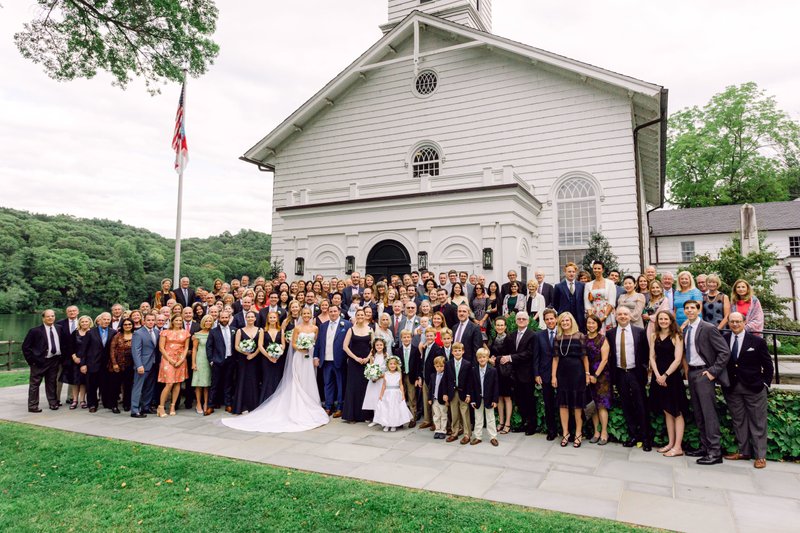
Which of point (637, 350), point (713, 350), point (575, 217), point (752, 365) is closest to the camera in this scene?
point (752, 365)

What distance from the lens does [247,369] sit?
952cm

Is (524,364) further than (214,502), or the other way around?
(524,364)

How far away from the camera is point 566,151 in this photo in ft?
53.1

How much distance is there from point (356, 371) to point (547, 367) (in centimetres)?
345

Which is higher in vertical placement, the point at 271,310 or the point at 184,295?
the point at 184,295

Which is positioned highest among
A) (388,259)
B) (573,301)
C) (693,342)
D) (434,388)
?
(388,259)

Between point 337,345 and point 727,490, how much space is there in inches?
250

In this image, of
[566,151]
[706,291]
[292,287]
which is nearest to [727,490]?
[706,291]

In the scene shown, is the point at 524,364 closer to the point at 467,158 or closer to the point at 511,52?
the point at 467,158

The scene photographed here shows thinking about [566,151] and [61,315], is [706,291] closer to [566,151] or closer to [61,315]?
[566,151]

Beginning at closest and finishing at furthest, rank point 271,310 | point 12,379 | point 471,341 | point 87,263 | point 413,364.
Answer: point 471,341 < point 413,364 < point 271,310 < point 12,379 < point 87,263

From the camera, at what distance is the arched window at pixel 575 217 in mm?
15938

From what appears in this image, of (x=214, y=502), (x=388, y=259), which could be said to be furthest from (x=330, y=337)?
(x=388, y=259)

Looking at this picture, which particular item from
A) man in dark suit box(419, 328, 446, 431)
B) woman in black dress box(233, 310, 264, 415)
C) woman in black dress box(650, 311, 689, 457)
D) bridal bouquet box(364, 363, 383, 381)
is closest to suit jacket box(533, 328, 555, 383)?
woman in black dress box(650, 311, 689, 457)
